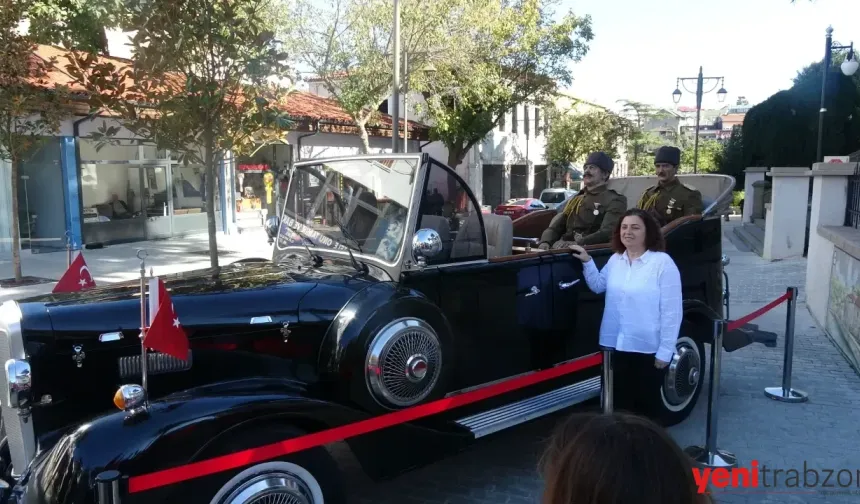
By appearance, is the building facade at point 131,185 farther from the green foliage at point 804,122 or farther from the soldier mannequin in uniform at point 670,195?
the green foliage at point 804,122

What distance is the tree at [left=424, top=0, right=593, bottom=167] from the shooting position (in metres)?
19.8

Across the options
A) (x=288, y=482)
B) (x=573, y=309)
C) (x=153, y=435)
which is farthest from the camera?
(x=573, y=309)

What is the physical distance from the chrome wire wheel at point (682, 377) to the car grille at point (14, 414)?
12.8 feet

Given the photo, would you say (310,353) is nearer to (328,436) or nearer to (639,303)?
(328,436)

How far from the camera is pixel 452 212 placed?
3887 mm

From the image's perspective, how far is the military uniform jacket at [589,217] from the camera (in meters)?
5.14

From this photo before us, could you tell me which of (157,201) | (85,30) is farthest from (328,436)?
(157,201)

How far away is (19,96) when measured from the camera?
966 cm

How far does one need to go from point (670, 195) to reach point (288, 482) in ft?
14.1

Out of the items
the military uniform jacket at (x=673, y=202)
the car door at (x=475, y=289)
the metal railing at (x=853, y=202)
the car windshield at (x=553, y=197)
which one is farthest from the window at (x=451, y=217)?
the car windshield at (x=553, y=197)

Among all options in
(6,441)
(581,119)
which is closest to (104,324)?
(6,441)

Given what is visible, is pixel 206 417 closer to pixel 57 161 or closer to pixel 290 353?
pixel 290 353

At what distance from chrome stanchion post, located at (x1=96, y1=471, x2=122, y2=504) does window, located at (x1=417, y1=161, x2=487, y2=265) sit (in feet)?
6.40

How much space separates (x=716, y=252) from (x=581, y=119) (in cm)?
2991
